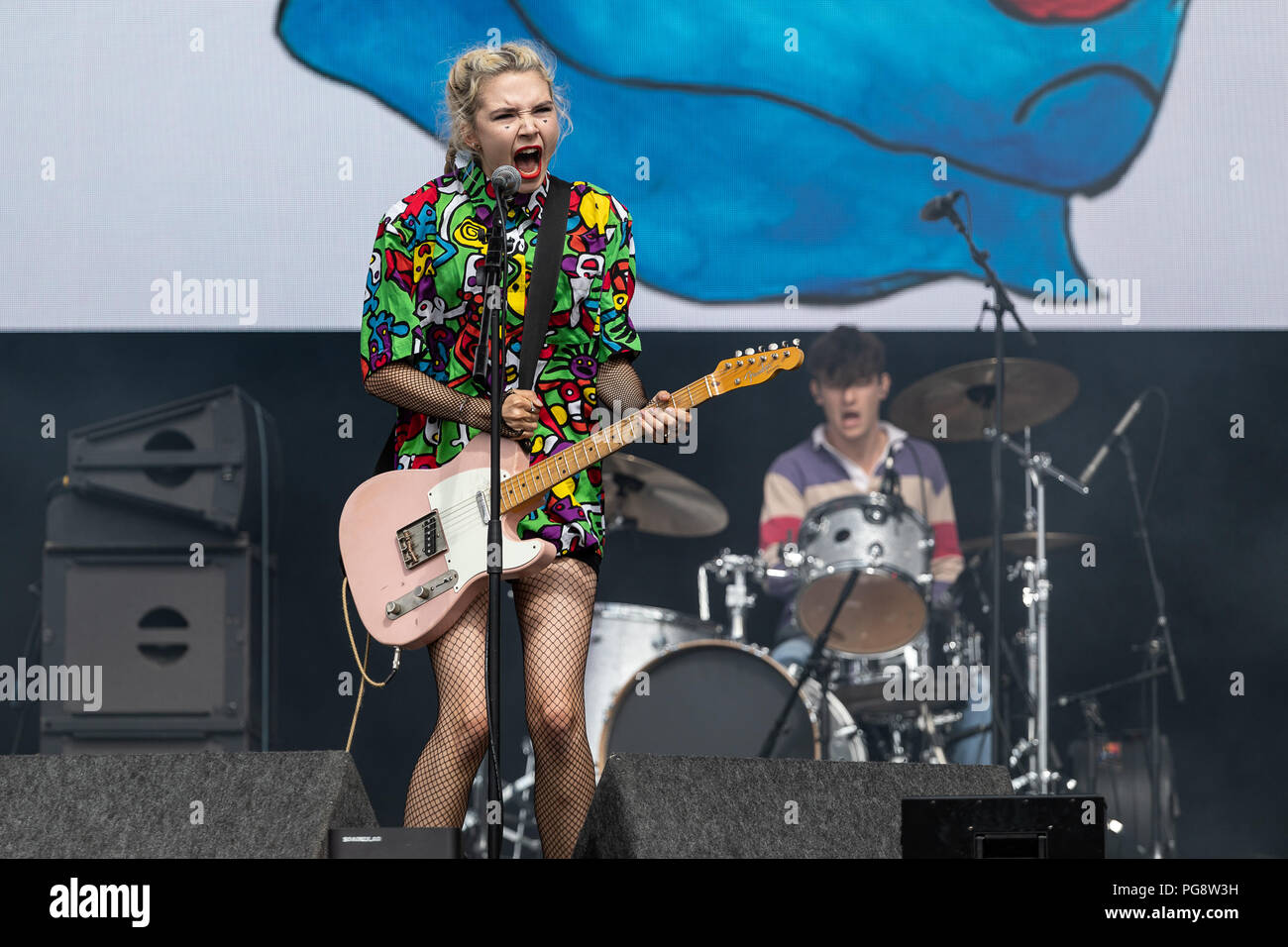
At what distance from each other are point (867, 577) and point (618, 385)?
7.67ft

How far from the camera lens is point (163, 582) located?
4.98m

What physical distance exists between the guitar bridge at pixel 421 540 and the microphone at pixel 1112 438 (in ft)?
10.1

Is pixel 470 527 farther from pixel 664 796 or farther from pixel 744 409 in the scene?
pixel 744 409

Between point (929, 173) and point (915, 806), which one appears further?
point (929, 173)

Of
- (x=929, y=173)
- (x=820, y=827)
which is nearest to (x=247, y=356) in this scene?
(x=929, y=173)

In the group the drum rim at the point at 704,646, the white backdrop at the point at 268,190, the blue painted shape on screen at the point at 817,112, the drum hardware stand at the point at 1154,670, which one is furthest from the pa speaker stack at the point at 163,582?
the drum hardware stand at the point at 1154,670

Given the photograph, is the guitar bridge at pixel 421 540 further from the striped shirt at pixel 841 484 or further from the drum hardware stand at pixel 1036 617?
the drum hardware stand at pixel 1036 617

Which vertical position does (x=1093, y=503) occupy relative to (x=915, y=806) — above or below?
above

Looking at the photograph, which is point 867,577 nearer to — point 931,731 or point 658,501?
point 931,731

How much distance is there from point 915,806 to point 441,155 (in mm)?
3468

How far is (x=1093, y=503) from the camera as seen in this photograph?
213 inches

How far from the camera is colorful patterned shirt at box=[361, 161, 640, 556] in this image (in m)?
2.93

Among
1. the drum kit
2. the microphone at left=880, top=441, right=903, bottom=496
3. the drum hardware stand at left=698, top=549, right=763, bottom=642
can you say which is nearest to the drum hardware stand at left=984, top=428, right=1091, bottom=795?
the drum kit

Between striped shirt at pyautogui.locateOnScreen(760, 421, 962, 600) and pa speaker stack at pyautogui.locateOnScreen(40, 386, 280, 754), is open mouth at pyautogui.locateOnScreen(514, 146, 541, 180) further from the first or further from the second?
striped shirt at pyautogui.locateOnScreen(760, 421, 962, 600)
